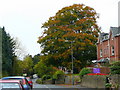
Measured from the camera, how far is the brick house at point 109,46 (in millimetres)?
46625

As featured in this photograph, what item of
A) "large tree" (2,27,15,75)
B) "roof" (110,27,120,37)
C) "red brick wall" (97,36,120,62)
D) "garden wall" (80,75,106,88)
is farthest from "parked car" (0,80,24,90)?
"large tree" (2,27,15,75)

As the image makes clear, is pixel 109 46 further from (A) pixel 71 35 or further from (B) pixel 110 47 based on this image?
(A) pixel 71 35

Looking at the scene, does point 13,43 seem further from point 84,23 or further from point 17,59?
point 84,23

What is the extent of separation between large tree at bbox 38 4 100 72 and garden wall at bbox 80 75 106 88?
1187 centimetres

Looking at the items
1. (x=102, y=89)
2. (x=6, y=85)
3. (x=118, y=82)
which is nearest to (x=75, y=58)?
(x=102, y=89)

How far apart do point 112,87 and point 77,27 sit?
26503mm

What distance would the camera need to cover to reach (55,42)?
52.5 metres

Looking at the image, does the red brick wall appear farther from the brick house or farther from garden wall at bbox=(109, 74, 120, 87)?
garden wall at bbox=(109, 74, 120, 87)

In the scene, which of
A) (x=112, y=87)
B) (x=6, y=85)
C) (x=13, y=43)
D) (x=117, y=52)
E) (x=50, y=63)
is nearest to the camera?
(x=6, y=85)

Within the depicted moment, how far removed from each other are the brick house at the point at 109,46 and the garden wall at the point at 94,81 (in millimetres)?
9134

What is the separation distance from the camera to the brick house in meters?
46.6

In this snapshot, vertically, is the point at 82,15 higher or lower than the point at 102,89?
higher

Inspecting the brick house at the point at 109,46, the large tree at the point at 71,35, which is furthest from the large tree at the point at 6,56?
the brick house at the point at 109,46

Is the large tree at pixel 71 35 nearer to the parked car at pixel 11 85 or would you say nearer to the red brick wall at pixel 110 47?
the red brick wall at pixel 110 47
